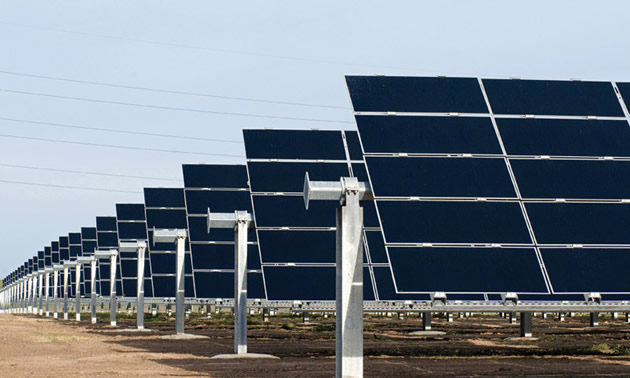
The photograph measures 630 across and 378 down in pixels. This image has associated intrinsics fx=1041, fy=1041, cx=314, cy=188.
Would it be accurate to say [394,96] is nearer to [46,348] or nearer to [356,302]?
[356,302]

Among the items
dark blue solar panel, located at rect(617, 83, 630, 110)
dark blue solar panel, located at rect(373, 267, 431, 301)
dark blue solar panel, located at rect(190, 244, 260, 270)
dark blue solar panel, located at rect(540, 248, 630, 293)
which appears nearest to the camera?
dark blue solar panel, located at rect(540, 248, 630, 293)

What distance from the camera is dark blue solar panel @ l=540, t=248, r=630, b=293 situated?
74.6 feet

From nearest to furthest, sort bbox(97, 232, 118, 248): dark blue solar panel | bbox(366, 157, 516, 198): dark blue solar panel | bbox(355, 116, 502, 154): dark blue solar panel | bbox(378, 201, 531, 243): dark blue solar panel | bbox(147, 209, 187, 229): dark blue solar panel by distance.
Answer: bbox(378, 201, 531, 243): dark blue solar panel < bbox(366, 157, 516, 198): dark blue solar panel < bbox(355, 116, 502, 154): dark blue solar panel < bbox(147, 209, 187, 229): dark blue solar panel < bbox(97, 232, 118, 248): dark blue solar panel

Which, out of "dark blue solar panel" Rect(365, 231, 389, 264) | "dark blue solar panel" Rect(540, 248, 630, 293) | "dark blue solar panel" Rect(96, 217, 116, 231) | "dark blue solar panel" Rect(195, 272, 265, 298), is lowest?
"dark blue solar panel" Rect(195, 272, 265, 298)

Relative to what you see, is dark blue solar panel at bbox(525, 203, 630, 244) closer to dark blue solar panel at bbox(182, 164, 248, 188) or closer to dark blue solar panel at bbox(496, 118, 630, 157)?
dark blue solar panel at bbox(496, 118, 630, 157)

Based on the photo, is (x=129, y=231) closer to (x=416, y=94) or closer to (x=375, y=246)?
(x=375, y=246)

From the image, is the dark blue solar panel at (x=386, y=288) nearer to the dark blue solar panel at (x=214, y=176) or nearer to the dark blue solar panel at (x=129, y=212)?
the dark blue solar panel at (x=214, y=176)


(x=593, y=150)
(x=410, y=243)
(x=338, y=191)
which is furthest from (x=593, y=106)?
(x=338, y=191)

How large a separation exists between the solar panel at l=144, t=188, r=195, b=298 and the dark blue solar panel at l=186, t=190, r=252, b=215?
1143cm

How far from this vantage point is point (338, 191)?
19.4 m

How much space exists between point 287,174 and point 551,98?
14.0 meters

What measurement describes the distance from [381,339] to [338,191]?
20.8 meters

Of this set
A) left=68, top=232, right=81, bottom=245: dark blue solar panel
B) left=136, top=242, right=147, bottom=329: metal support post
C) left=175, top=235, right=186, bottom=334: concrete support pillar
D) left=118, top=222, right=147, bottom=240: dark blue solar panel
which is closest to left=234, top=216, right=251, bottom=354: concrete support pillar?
left=175, top=235, right=186, bottom=334: concrete support pillar

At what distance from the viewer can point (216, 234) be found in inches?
1880
